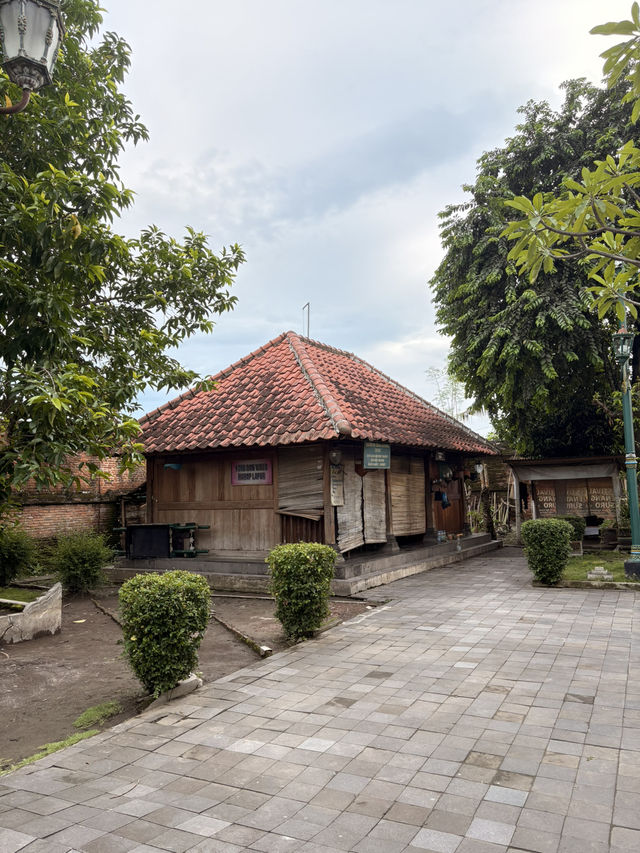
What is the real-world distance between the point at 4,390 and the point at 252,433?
19.8 ft

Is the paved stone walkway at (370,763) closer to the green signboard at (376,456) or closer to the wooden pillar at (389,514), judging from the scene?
the green signboard at (376,456)

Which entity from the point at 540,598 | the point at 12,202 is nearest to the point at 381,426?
the point at 540,598

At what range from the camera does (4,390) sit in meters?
6.15

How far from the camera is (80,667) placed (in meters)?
6.79

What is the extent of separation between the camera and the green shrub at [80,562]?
1116 centimetres

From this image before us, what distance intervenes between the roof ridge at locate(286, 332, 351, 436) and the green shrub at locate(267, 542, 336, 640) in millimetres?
3651

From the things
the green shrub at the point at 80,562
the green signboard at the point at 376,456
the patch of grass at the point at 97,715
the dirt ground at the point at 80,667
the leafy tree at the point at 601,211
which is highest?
the leafy tree at the point at 601,211

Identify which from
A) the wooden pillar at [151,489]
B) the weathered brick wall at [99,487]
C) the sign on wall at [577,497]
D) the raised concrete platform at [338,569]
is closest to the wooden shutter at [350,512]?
the raised concrete platform at [338,569]

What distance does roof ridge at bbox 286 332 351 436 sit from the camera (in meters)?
10.7

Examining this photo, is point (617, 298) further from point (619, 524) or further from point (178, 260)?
point (619, 524)

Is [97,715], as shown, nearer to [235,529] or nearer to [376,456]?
[235,529]

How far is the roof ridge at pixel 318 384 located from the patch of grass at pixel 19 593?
6.03 metres

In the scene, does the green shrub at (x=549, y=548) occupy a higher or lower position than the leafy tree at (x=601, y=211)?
lower

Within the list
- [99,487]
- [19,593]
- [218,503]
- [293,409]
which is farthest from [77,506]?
[293,409]
